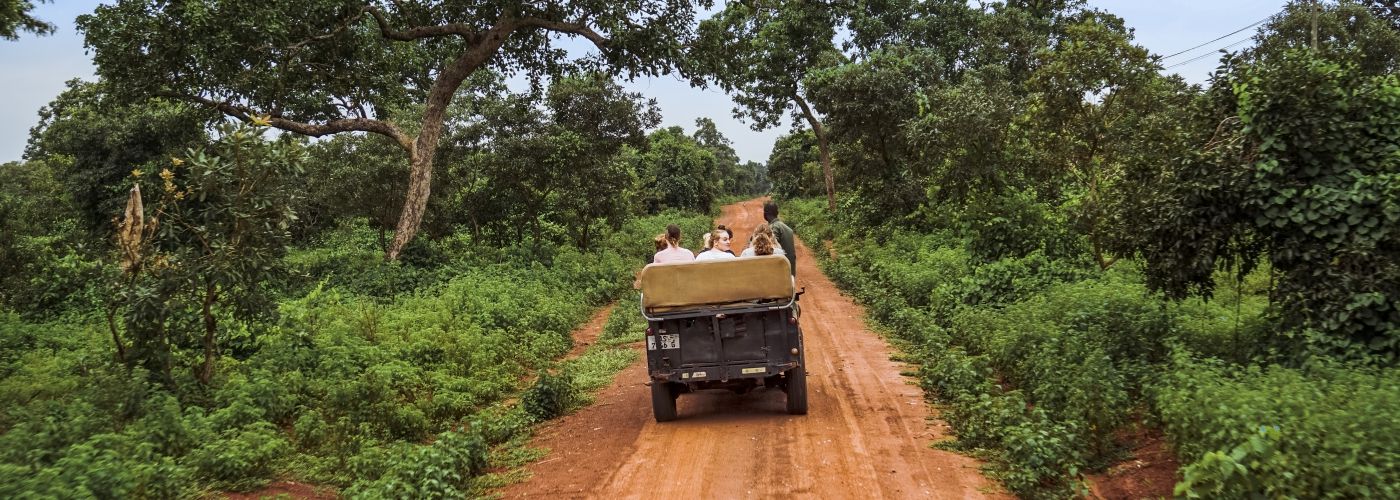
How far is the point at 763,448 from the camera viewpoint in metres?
7.54

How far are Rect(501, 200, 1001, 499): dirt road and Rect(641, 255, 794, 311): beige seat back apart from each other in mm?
1277

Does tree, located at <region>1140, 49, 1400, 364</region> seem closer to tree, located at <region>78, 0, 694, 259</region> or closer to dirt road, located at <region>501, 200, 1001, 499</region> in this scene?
dirt road, located at <region>501, 200, 1001, 499</region>

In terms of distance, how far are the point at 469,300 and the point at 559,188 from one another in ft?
29.5

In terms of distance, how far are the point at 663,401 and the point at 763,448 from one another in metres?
1.51

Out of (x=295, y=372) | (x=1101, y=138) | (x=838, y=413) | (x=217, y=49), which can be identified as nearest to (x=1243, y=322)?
(x=838, y=413)

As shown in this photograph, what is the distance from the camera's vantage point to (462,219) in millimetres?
23312

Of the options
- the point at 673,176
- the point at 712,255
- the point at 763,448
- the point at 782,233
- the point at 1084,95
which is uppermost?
the point at 673,176

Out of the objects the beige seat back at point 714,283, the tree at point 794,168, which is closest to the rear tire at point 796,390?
the beige seat back at point 714,283

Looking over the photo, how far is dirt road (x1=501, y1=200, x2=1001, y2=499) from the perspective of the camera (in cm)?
652

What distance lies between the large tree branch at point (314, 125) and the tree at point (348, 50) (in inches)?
1.0

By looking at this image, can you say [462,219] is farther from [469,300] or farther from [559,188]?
[469,300]

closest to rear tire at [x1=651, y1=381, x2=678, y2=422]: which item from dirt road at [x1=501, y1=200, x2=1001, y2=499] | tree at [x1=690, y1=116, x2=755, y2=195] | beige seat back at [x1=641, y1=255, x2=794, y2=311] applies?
dirt road at [x1=501, y1=200, x2=1001, y2=499]

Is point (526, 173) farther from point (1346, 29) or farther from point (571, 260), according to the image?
point (1346, 29)

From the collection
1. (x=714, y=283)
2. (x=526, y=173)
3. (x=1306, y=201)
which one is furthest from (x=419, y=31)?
(x=1306, y=201)
